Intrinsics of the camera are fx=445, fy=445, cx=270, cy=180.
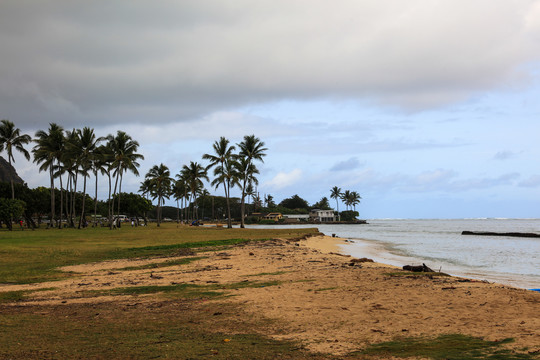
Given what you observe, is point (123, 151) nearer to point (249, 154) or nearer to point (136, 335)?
point (249, 154)

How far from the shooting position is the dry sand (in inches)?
268

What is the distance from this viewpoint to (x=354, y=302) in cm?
938

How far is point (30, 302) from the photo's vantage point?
35.1ft

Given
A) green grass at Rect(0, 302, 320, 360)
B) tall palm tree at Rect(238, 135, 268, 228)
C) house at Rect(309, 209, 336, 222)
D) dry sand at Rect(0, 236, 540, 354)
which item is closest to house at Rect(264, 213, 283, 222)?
house at Rect(309, 209, 336, 222)

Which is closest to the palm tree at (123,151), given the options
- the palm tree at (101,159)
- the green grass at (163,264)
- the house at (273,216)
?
the palm tree at (101,159)

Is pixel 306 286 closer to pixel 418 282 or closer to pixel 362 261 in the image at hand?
pixel 418 282

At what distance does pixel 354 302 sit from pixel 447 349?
3.73 metres

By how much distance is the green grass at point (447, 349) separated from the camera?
17.3ft

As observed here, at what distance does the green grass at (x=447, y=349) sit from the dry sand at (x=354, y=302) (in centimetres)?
27

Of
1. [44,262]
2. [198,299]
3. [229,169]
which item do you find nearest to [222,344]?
[198,299]

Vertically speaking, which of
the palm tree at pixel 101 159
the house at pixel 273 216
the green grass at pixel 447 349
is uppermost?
the palm tree at pixel 101 159

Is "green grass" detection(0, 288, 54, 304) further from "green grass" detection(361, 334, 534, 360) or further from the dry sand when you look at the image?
"green grass" detection(361, 334, 534, 360)

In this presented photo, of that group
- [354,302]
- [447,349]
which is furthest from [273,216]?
[447,349]

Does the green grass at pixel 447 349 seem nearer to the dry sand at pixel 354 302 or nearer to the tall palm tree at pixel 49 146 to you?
the dry sand at pixel 354 302
